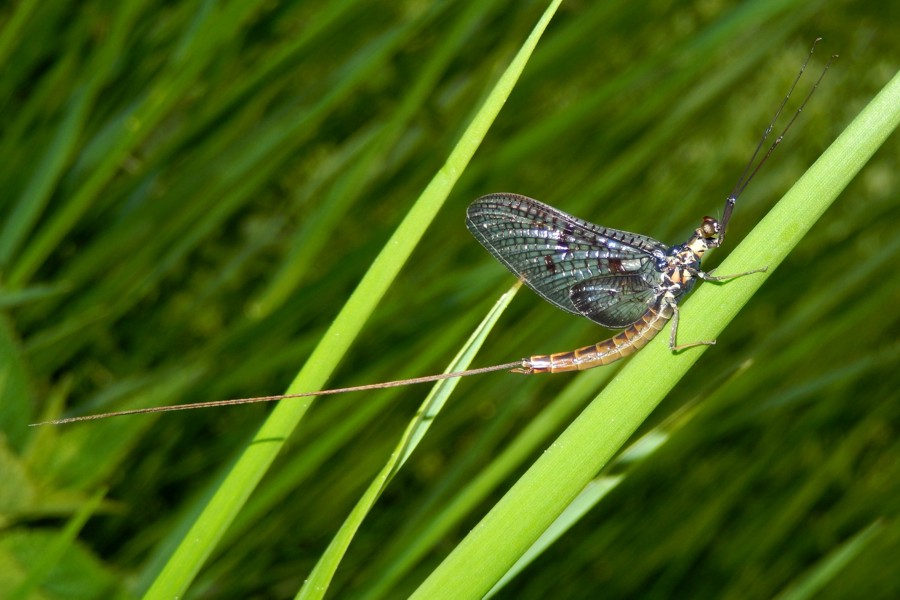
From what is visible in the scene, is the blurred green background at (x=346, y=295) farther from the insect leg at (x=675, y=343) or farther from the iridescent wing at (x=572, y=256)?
the insect leg at (x=675, y=343)

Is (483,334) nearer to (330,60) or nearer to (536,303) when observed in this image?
(536,303)

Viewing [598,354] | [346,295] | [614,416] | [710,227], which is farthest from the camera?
[346,295]

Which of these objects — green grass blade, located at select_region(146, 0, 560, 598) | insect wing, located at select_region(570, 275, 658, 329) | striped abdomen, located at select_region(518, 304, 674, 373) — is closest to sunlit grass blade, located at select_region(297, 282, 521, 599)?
green grass blade, located at select_region(146, 0, 560, 598)

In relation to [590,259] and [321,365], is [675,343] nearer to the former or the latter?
[321,365]

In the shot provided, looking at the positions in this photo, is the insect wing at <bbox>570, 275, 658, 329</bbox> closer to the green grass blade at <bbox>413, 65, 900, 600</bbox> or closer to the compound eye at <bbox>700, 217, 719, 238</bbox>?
the compound eye at <bbox>700, 217, 719, 238</bbox>

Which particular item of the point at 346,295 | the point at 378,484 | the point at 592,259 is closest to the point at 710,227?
the point at 592,259
